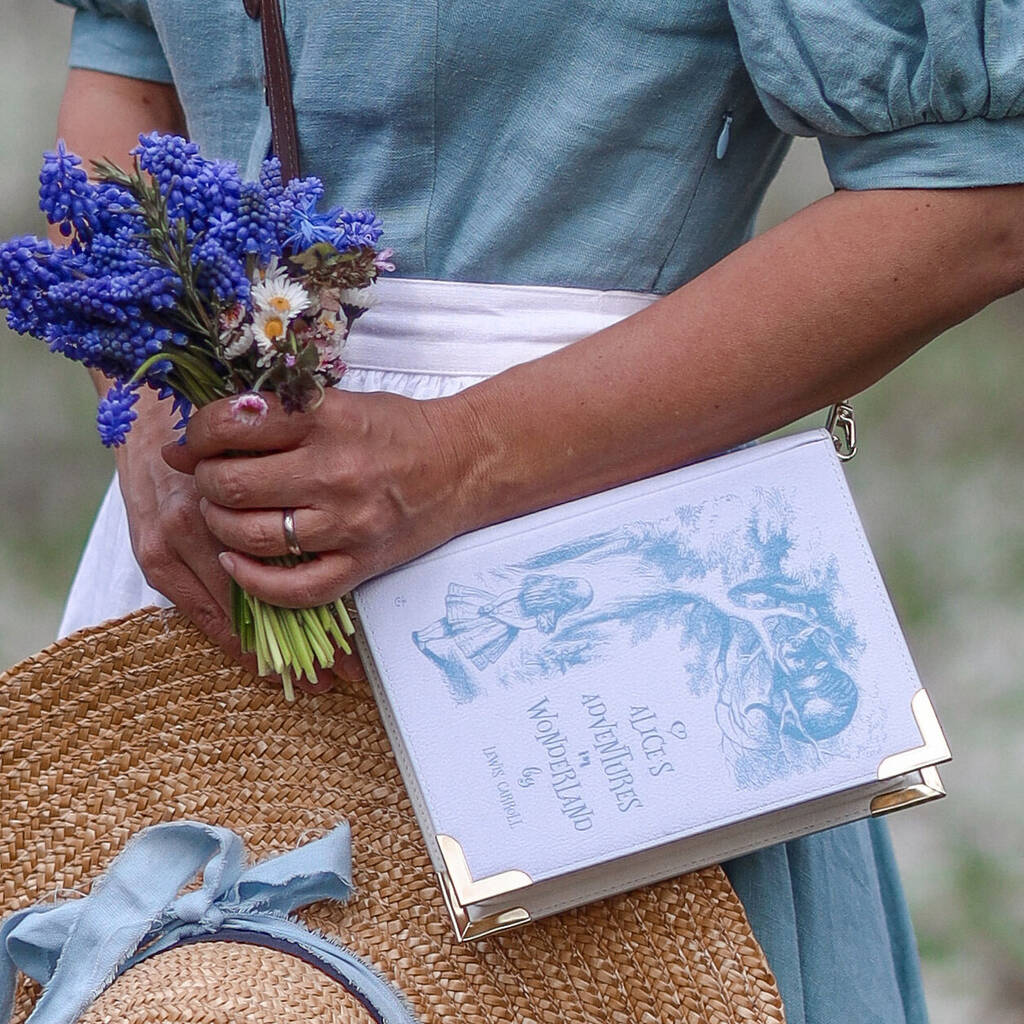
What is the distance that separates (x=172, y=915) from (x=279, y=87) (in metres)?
0.57

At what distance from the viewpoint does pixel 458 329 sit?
0.98 metres

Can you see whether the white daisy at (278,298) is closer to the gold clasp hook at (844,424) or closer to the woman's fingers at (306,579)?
the woman's fingers at (306,579)

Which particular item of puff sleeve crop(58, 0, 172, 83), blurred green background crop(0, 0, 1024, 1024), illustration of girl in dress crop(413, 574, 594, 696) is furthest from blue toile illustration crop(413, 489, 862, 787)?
blurred green background crop(0, 0, 1024, 1024)

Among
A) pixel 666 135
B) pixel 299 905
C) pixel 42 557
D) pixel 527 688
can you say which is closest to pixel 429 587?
pixel 527 688

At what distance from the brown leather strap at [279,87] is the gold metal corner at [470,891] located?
0.47 meters

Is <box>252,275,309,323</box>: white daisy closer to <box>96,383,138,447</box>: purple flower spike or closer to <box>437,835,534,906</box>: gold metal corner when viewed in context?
<box>96,383,138,447</box>: purple flower spike

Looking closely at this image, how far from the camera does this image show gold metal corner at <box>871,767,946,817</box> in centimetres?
84

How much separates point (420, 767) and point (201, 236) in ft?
1.11

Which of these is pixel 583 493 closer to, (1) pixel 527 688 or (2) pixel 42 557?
(1) pixel 527 688

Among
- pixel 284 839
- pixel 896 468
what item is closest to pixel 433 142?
pixel 284 839

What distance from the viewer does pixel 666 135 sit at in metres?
0.91

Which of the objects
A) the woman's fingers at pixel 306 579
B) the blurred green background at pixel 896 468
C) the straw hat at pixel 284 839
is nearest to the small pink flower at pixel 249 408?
the woman's fingers at pixel 306 579

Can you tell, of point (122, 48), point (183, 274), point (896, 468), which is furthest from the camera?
point (896, 468)

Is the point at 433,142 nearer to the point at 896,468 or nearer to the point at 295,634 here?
the point at 295,634
